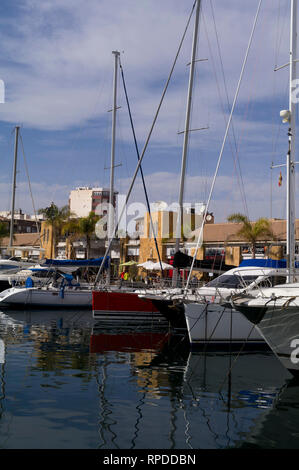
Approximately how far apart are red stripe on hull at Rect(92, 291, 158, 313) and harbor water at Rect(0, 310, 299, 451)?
16.4 feet

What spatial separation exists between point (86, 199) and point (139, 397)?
4021 inches

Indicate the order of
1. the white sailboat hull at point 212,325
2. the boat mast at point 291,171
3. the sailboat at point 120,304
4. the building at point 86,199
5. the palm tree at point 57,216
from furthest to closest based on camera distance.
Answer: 1. the building at point 86,199
2. the palm tree at point 57,216
3. the sailboat at point 120,304
4. the white sailboat hull at point 212,325
5. the boat mast at point 291,171

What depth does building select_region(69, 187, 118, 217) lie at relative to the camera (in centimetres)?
10992

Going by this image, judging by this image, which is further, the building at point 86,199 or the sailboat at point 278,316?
the building at point 86,199

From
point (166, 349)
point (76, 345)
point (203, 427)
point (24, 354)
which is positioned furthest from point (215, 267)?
point (203, 427)

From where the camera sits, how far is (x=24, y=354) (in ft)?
53.0

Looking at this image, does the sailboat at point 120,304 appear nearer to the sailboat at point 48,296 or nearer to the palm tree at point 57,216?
the sailboat at point 48,296

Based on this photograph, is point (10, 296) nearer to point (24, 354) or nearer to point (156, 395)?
point (24, 354)

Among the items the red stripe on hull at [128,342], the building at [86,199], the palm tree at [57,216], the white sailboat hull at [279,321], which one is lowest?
the red stripe on hull at [128,342]

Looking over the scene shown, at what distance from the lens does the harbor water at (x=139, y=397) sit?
860 cm

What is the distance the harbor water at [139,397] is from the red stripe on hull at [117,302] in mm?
5013

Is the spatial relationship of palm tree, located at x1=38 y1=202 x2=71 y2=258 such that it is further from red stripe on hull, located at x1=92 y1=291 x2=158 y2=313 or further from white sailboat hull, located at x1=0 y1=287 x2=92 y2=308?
red stripe on hull, located at x1=92 y1=291 x2=158 y2=313

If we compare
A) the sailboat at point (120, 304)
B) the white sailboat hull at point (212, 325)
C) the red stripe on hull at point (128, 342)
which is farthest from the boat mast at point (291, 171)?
the sailboat at point (120, 304)

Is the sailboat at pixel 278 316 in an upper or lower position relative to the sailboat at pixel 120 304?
upper
